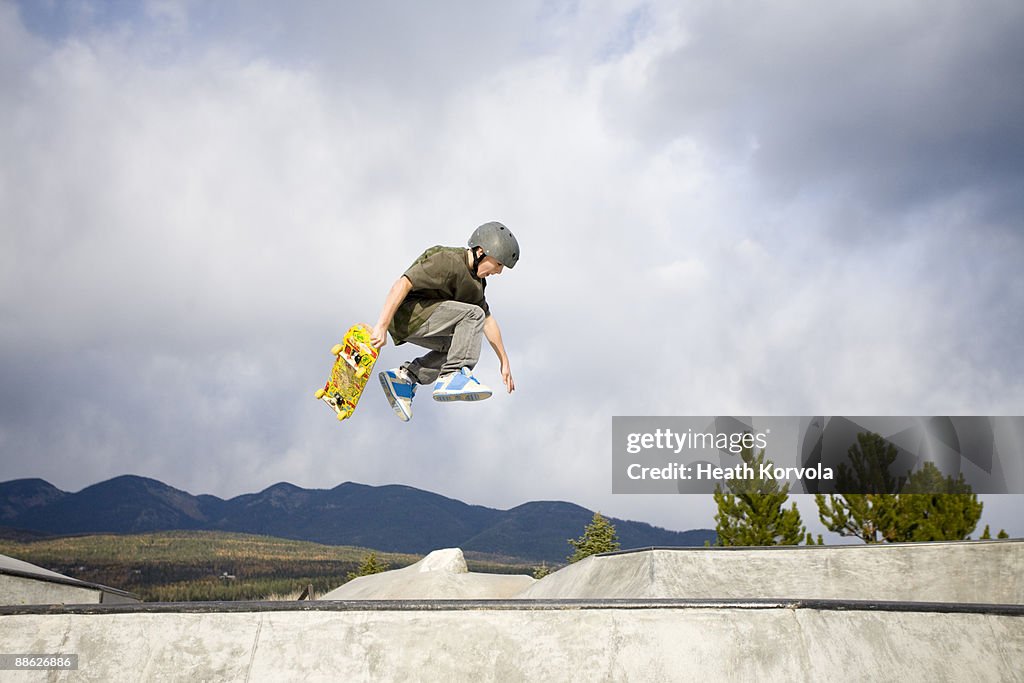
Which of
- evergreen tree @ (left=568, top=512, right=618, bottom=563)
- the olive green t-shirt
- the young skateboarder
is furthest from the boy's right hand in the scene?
evergreen tree @ (left=568, top=512, right=618, bottom=563)

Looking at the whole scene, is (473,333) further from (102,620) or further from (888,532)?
(888,532)

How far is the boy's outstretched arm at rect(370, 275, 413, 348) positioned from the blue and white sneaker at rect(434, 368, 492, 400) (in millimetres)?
547

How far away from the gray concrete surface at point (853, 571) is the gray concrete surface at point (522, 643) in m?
5.13

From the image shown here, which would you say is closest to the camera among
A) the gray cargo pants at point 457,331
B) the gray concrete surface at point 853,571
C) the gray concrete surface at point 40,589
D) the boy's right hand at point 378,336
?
the boy's right hand at point 378,336

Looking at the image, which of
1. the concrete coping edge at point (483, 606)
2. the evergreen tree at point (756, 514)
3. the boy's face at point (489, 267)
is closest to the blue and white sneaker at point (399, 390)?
the boy's face at point (489, 267)

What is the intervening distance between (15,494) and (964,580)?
17142cm

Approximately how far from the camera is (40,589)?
30.9 ft

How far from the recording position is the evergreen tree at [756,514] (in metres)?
19.3

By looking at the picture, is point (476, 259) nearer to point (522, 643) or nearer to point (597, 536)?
point (522, 643)

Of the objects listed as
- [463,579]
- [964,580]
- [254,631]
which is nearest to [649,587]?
[964,580]

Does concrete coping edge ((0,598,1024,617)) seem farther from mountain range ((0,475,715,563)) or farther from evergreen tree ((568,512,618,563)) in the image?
mountain range ((0,475,715,563))

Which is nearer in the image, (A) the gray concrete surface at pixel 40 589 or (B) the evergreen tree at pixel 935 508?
(A) the gray concrete surface at pixel 40 589

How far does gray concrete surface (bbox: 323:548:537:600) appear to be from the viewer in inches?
711

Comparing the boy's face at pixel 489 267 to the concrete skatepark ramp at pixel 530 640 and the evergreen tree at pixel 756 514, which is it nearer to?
the concrete skatepark ramp at pixel 530 640
